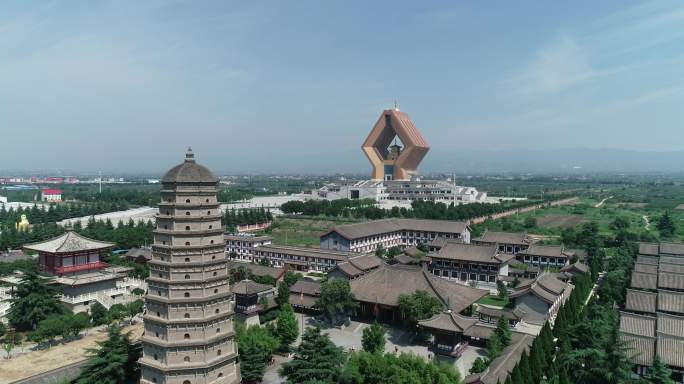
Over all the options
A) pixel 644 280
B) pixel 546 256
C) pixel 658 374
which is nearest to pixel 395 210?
pixel 546 256

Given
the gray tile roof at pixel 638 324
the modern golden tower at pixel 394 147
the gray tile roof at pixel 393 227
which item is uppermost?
the modern golden tower at pixel 394 147

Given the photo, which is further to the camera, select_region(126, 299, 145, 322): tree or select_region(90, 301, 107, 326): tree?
select_region(126, 299, 145, 322): tree

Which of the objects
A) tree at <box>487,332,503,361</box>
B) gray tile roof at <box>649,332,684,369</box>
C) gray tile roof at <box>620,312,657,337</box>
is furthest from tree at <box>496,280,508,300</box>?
gray tile roof at <box>649,332,684,369</box>

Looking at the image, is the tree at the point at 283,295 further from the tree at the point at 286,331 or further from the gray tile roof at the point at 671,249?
the gray tile roof at the point at 671,249

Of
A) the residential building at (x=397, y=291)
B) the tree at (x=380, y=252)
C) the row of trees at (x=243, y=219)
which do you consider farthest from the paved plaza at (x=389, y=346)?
the row of trees at (x=243, y=219)

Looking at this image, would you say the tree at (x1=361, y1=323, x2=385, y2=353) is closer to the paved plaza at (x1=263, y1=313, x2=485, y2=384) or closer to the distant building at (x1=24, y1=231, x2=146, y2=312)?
the paved plaza at (x1=263, y1=313, x2=485, y2=384)

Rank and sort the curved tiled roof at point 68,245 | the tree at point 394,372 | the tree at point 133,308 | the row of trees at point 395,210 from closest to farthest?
the tree at point 394,372 → the tree at point 133,308 → the curved tiled roof at point 68,245 → the row of trees at point 395,210
